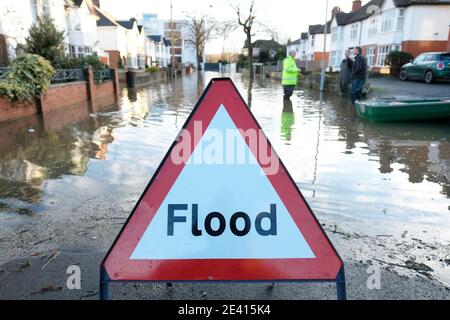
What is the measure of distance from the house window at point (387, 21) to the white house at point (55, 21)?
27.5 metres

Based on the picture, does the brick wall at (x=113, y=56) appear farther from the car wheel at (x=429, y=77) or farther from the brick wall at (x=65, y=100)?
the car wheel at (x=429, y=77)

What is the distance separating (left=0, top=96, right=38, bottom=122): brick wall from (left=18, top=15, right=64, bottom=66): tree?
5.24 meters

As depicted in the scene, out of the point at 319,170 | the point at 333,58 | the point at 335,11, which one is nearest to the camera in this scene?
the point at 319,170

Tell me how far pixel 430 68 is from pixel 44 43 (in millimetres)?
19557

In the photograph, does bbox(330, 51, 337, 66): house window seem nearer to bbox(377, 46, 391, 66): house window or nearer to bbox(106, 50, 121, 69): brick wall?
bbox(377, 46, 391, 66): house window

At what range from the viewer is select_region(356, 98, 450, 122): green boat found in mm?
9153

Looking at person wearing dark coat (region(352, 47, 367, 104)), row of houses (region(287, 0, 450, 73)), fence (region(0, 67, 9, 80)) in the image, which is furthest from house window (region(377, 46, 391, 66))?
fence (region(0, 67, 9, 80))

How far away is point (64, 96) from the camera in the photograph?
14109 mm

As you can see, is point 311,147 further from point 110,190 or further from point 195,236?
point 195,236

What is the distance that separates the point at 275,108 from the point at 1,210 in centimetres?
1045

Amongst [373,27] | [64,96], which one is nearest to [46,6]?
[64,96]

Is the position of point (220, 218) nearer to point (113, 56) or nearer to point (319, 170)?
point (319, 170)

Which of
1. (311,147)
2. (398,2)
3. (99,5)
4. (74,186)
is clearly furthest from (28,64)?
(99,5)

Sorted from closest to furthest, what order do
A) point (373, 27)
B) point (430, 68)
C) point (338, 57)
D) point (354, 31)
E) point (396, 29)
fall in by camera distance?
point (430, 68) → point (396, 29) → point (373, 27) → point (354, 31) → point (338, 57)
